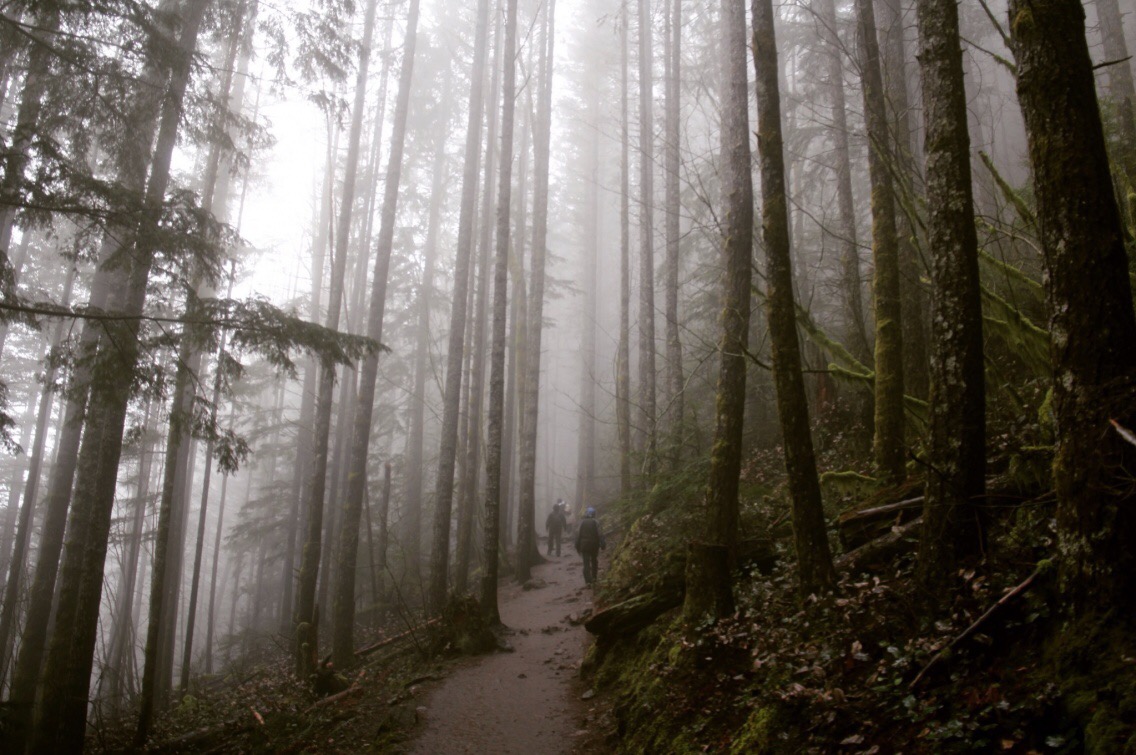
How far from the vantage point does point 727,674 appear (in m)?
5.62

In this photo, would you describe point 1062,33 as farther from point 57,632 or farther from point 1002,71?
point 1002,71

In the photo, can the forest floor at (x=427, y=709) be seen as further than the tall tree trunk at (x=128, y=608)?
No

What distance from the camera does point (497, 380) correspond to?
487 inches

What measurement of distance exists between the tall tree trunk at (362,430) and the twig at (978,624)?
866 cm

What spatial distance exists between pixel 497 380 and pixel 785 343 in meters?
7.37

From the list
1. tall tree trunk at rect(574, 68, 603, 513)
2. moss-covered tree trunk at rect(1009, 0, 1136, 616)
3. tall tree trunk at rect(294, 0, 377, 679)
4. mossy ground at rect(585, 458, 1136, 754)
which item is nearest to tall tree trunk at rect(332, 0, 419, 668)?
tall tree trunk at rect(294, 0, 377, 679)

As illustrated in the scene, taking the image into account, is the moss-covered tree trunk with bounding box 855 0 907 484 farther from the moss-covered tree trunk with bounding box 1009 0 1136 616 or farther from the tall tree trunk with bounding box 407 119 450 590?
the tall tree trunk with bounding box 407 119 450 590

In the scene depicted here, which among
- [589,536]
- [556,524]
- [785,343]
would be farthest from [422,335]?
[785,343]

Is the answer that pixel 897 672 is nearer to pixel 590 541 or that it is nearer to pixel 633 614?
pixel 633 614

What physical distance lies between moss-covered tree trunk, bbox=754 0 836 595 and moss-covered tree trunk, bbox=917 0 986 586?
4.00 feet

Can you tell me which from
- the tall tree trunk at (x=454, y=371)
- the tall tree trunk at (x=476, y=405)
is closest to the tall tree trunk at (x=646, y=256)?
the tall tree trunk at (x=454, y=371)

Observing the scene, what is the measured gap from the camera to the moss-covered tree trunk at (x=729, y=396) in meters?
6.41

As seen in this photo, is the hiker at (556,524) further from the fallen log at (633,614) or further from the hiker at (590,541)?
the fallen log at (633,614)

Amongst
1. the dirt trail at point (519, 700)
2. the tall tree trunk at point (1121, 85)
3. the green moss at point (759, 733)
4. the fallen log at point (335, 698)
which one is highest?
the tall tree trunk at point (1121, 85)
